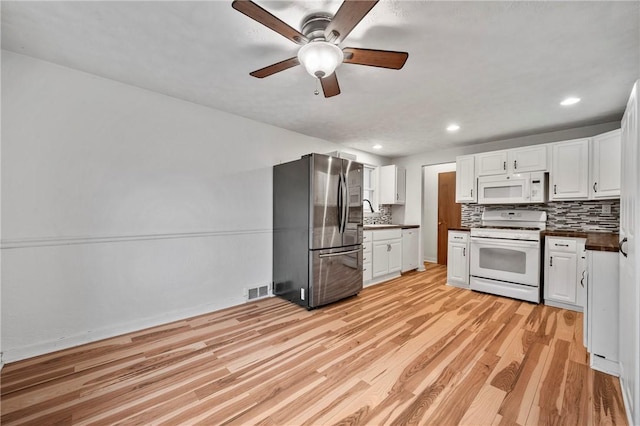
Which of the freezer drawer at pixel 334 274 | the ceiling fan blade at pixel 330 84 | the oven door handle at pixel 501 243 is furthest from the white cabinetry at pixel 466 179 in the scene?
the ceiling fan blade at pixel 330 84

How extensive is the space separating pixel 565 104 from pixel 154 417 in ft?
14.7

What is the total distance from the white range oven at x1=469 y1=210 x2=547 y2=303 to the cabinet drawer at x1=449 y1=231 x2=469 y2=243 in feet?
0.45

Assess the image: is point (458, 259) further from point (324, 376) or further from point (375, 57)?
point (375, 57)

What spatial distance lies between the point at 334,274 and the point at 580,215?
342 cm

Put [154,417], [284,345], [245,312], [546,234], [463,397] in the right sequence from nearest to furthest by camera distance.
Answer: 1. [154,417]
2. [463,397]
3. [284,345]
4. [245,312]
5. [546,234]

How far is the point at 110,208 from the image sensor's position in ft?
7.86

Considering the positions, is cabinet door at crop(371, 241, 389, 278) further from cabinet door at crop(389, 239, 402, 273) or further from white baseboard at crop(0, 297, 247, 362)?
white baseboard at crop(0, 297, 247, 362)

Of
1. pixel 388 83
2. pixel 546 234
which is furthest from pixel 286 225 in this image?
pixel 546 234

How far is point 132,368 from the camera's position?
194 centimetres

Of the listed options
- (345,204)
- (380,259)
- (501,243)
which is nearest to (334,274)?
(345,204)

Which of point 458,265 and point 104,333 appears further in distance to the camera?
point 458,265

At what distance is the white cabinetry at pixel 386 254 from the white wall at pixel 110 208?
76.5 inches

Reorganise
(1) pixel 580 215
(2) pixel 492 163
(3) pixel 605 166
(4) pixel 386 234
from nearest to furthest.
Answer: (3) pixel 605 166 < (1) pixel 580 215 < (2) pixel 492 163 < (4) pixel 386 234

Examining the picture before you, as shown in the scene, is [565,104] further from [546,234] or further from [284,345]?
[284,345]
